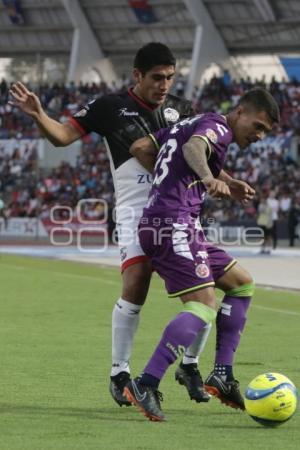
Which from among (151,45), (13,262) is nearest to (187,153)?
(151,45)

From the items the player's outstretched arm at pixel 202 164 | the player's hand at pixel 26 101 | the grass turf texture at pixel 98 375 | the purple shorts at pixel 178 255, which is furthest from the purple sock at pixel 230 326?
the player's hand at pixel 26 101

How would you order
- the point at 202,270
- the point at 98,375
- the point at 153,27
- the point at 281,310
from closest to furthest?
1. the point at 202,270
2. the point at 98,375
3. the point at 281,310
4. the point at 153,27

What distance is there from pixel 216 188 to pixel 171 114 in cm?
145

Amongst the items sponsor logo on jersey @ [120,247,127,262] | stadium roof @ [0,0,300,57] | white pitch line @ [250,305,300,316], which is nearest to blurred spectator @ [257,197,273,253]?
white pitch line @ [250,305,300,316]

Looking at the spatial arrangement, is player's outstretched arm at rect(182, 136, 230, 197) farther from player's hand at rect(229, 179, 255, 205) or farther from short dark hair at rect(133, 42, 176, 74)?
short dark hair at rect(133, 42, 176, 74)

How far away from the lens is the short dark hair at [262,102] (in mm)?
7707

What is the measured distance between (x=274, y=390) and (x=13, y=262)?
21861 mm

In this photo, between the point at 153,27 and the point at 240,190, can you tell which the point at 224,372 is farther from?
the point at 153,27

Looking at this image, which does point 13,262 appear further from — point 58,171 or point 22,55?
point 22,55

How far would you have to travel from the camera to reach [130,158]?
8.30 m

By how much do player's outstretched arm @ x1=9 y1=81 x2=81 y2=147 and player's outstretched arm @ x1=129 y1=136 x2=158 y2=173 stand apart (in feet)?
1.48

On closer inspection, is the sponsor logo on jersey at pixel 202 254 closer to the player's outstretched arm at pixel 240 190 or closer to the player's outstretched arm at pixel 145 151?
the player's outstretched arm at pixel 240 190

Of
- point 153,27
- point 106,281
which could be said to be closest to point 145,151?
point 106,281

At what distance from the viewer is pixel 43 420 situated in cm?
755
